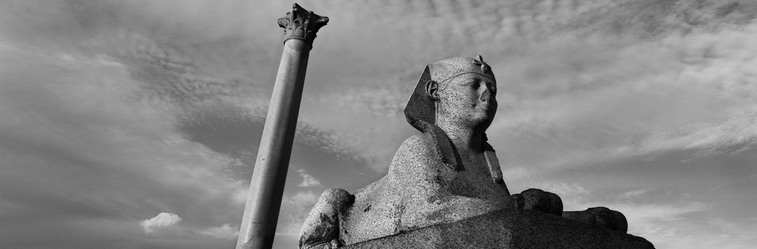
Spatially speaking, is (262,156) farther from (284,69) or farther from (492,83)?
(492,83)

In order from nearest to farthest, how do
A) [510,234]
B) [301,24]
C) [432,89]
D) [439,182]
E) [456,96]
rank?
[510,234] → [439,182] → [456,96] → [432,89] → [301,24]

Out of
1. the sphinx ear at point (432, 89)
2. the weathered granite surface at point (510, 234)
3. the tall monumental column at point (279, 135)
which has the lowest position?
the weathered granite surface at point (510, 234)

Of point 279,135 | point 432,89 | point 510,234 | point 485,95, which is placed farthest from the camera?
point 279,135

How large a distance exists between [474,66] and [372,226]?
156 cm

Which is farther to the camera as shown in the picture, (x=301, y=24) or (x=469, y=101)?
(x=301, y=24)

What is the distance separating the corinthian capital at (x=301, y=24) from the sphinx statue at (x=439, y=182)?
22.3 ft

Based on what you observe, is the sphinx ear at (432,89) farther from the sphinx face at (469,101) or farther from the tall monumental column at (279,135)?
the tall monumental column at (279,135)

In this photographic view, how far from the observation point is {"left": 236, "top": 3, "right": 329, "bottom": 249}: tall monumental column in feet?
31.2

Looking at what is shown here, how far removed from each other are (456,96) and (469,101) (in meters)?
0.12

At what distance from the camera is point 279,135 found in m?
10.4

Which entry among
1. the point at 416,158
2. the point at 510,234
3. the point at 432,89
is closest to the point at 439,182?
A: the point at 416,158

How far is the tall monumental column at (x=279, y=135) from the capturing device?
952cm

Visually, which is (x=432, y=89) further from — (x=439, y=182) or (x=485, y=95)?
(x=439, y=182)

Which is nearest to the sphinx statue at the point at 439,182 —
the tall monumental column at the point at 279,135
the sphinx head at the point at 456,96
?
the sphinx head at the point at 456,96
